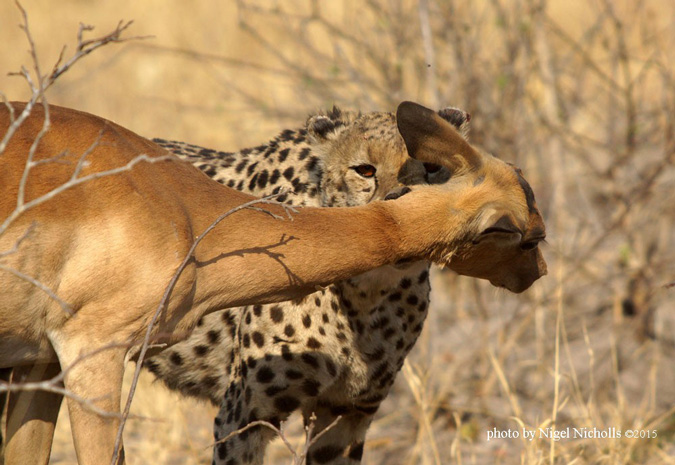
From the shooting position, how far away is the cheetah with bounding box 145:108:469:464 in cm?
383

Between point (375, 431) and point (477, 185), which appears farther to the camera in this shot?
point (375, 431)

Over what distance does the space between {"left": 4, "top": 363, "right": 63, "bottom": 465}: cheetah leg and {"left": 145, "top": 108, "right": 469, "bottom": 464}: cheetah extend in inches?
28.1

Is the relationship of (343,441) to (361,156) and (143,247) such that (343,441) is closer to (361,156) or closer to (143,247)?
(361,156)

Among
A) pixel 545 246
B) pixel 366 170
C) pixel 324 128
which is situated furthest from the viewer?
pixel 545 246

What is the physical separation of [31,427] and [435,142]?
180 centimetres

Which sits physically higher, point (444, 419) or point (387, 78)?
point (387, 78)

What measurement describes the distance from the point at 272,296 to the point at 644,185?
13.9 feet

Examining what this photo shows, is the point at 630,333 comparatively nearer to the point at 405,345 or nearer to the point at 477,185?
the point at 405,345

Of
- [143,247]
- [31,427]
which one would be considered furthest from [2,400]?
[143,247]

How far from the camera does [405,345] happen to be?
160 inches

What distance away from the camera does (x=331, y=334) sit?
3916 mm

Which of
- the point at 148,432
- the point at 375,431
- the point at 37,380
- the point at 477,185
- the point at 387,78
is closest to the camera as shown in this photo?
the point at 477,185

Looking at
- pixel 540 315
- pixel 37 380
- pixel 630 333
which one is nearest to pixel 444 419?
pixel 540 315

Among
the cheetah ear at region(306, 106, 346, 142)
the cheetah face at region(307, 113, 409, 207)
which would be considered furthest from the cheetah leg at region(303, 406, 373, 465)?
the cheetah ear at region(306, 106, 346, 142)
